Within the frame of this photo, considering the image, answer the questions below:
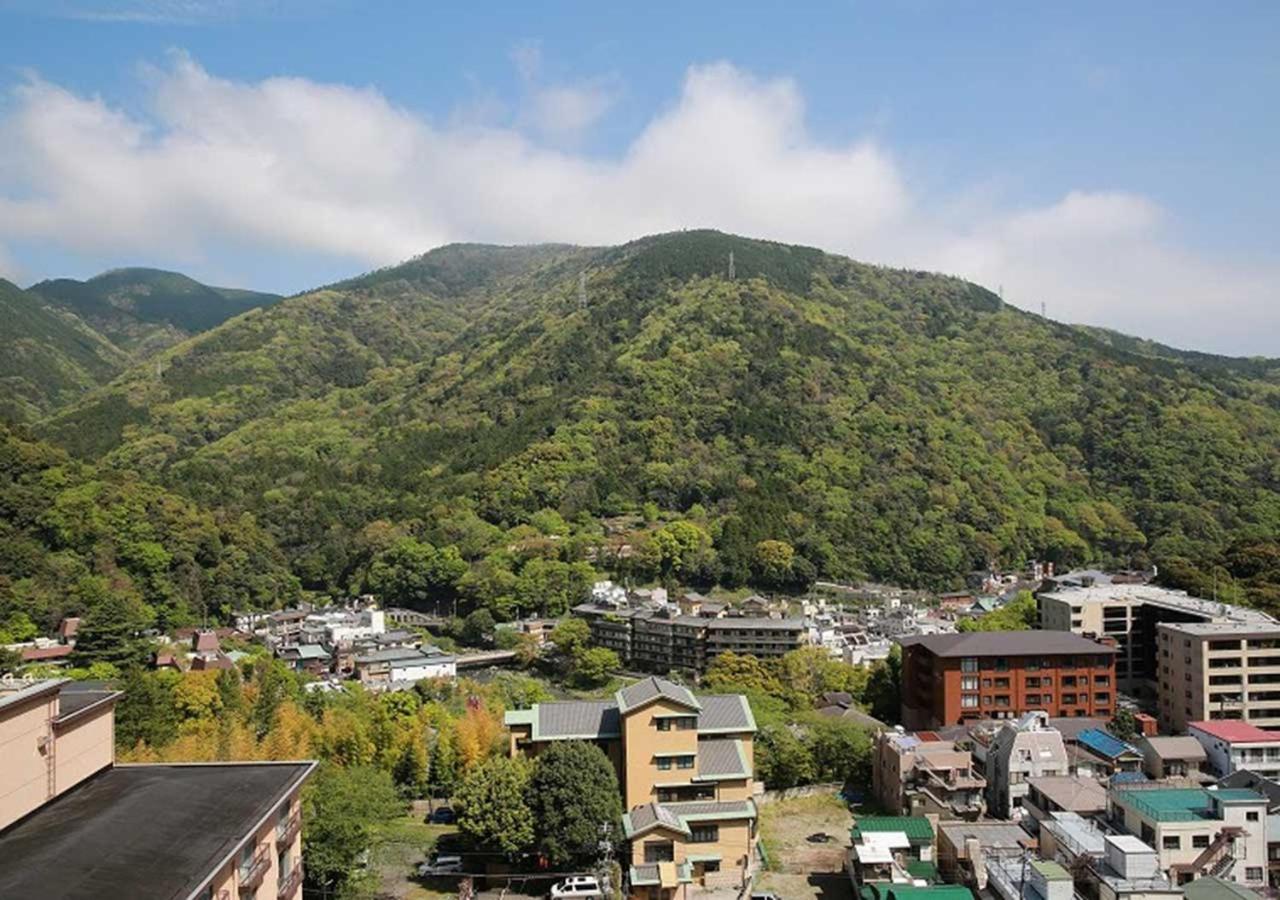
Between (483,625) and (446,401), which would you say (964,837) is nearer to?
(483,625)

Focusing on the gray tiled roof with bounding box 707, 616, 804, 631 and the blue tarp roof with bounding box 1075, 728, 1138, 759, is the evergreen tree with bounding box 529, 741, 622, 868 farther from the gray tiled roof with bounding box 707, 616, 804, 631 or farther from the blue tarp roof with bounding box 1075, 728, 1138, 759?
the gray tiled roof with bounding box 707, 616, 804, 631

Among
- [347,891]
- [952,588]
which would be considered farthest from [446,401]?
[347,891]

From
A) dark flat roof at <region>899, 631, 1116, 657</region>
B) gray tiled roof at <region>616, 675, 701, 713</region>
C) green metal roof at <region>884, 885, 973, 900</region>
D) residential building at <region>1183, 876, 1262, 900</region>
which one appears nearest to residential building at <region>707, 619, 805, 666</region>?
dark flat roof at <region>899, 631, 1116, 657</region>

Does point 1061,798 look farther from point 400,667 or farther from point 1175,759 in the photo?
point 400,667

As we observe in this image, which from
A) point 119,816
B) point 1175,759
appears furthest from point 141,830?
point 1175,759

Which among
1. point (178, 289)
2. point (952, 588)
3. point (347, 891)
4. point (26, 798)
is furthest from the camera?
point (178, 289)

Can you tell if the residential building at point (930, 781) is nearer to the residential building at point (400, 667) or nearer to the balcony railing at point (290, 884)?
the balcony railing at point (290, 884)
